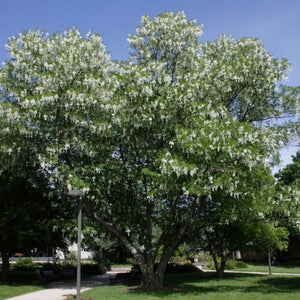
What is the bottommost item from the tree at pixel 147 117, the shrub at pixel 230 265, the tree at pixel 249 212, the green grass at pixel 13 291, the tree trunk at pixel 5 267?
the shrub at pixel 230 265

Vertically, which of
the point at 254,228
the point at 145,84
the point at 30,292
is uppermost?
the point at 145,84

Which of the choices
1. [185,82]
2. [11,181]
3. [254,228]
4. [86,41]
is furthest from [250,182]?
[11,181]

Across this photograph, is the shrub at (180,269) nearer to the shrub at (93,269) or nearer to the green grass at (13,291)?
the shrub at (93,269)

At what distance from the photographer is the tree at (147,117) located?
17688 mm

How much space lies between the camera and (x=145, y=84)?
19.3 meters

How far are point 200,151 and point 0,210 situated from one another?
13662mm

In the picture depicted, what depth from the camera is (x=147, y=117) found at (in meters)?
19.2

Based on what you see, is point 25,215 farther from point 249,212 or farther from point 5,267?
point 249,212

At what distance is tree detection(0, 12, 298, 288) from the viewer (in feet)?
58.0

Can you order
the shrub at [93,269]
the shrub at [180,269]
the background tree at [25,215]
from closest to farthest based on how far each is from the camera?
the background tree at [25,215], the shrub at [93,269], the shrub at [180,269]

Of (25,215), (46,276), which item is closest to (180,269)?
(46,276)

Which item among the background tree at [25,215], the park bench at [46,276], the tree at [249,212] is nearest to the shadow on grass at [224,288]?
the tree at [249,212]

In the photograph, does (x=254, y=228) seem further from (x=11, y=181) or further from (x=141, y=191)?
(x=11, y=181)

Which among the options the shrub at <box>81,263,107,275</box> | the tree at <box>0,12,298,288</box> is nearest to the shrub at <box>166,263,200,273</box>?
the shrub at <box>81,263,107,275</box>
